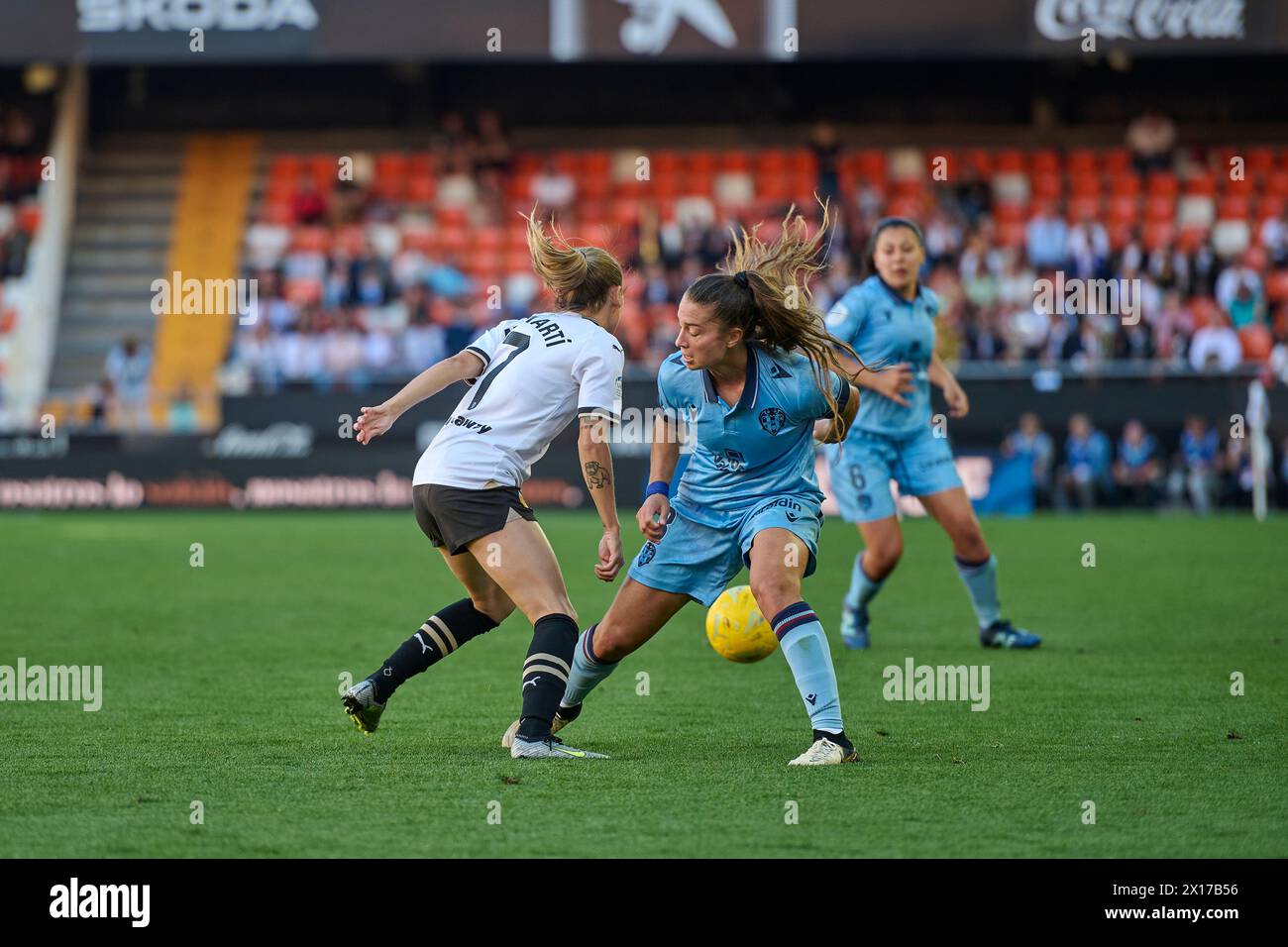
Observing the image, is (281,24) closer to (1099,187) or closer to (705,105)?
(705,105)

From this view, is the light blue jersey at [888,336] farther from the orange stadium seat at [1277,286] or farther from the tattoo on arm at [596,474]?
the orange stadium seat at [1277,286]

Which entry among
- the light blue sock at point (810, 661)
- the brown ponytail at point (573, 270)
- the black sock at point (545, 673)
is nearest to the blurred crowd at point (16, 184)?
the brown ponytail at point (573, 270)

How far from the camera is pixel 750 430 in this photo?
671 cm

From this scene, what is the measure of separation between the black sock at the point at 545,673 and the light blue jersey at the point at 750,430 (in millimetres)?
637

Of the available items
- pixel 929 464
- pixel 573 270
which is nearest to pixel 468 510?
pixel 573 270

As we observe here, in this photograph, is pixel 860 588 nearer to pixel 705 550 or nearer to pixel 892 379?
pixel 892 379

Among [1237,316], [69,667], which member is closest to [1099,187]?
[1237,316]

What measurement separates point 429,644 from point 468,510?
2.23 ft

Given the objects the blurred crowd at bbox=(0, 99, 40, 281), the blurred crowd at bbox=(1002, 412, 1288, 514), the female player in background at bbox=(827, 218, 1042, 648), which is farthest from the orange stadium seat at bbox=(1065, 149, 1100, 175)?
the female player in background at bbox=(827, 218, 1042, 648)

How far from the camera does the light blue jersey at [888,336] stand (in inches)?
395

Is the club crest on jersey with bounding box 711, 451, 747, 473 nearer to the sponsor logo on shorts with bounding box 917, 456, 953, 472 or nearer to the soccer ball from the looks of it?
the soccer ball

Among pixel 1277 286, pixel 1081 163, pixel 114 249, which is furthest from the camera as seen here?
pixel 114 249

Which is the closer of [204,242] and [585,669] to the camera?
[585,669]

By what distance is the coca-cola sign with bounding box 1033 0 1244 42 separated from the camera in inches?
942
